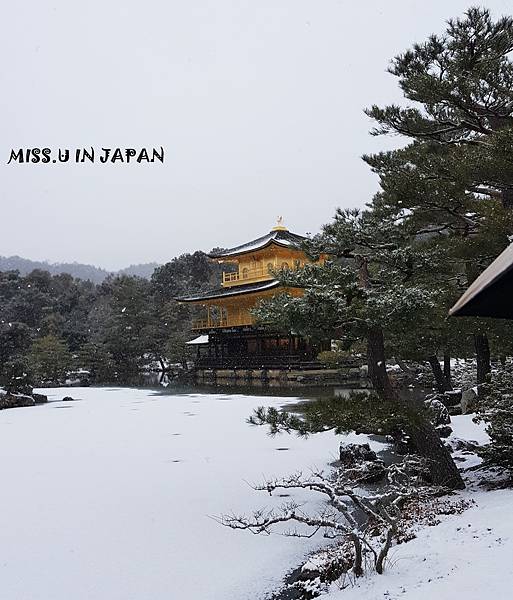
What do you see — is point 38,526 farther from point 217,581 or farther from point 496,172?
point 496,172

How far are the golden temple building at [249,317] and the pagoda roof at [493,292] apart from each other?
1990 centimetres

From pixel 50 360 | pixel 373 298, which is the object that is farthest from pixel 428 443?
pixel 50 360

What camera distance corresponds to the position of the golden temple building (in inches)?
890

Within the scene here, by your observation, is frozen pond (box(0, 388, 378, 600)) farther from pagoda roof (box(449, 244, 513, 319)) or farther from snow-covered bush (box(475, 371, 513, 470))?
pagoda roof (box(449, 244, 513, 319))

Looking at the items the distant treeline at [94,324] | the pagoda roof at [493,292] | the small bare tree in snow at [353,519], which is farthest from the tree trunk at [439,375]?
the distant treeline at [94,324]

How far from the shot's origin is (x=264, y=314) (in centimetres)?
588

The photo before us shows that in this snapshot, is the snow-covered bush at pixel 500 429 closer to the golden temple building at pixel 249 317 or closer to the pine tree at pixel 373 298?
the pine tree at pixel 373 298

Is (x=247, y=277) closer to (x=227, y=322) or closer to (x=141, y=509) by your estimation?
(x=227, y=322)

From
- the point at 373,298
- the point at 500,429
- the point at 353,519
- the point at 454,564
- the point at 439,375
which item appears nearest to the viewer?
the point at 454,564

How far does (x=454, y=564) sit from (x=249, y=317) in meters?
20.8

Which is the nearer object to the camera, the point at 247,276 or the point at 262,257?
the point at 262,257

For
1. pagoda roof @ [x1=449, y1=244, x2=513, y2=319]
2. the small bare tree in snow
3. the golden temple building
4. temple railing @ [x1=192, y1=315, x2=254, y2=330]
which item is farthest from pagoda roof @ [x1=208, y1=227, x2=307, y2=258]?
pagoda roof @ [x1=449, y1=244, x2=513, y2=319]

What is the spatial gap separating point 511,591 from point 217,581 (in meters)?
2.03

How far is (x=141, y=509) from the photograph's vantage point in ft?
17.8
